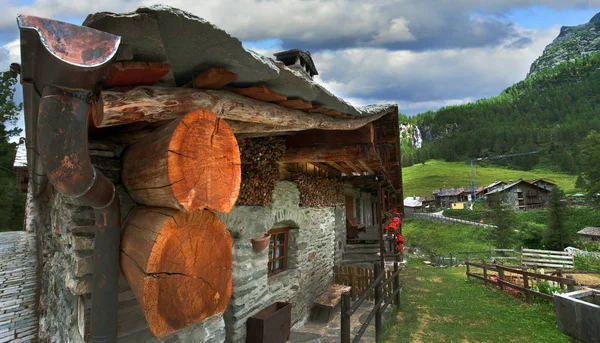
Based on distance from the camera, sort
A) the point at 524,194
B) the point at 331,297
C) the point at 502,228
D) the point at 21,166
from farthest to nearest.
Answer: the point at 524,194 → the point at 502,228 → the point at 331,297 → the point at 21,166

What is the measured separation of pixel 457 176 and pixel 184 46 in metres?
75.0

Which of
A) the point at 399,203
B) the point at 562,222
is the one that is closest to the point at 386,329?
the point at 399,203

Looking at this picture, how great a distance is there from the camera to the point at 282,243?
584cm

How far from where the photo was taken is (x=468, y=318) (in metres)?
6.91

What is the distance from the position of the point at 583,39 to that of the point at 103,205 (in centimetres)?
22165

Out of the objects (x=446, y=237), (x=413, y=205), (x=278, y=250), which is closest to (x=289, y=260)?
(x=278, y=250)

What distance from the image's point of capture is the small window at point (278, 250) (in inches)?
215

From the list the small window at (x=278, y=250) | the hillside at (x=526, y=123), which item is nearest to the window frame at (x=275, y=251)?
the small window at (x=278, y=250)

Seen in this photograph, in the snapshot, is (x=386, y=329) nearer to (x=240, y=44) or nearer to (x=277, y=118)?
(x=277, y=118)

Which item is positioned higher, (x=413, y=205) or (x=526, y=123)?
(x=526, y=123)

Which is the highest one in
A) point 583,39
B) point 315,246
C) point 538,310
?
point 583,39

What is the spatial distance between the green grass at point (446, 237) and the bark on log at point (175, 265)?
2830cm

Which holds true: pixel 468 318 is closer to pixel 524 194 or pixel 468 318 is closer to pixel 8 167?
pixel 8 167

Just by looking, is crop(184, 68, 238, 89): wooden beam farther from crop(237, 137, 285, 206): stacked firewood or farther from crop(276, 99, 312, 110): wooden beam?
crop(237, 137, 285, 206): stacked firewood
